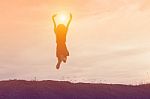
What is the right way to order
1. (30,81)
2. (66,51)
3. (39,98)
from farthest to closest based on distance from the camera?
(30,81) → (39,98) → (66,51)

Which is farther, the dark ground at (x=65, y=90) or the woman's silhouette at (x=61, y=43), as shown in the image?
the dark ground at (x=65, y=90)

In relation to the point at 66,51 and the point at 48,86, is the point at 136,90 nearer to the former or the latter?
the point at 48,86

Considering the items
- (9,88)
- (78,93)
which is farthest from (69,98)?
(9,88)

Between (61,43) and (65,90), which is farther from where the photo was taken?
(65,90)

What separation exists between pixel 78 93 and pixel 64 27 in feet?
14.3

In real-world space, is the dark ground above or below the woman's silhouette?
below

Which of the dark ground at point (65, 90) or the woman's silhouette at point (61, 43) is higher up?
the woman's silhouette at point (61, 43)

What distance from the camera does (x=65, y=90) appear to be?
90.3 feet

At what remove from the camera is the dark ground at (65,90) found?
26391 millimetres

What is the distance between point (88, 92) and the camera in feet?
91.5

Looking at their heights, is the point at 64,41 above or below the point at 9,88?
above

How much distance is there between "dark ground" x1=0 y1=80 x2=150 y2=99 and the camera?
86.6 feet

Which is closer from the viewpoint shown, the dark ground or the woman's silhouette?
the woman's silhouette

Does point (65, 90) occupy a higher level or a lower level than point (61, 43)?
lower
